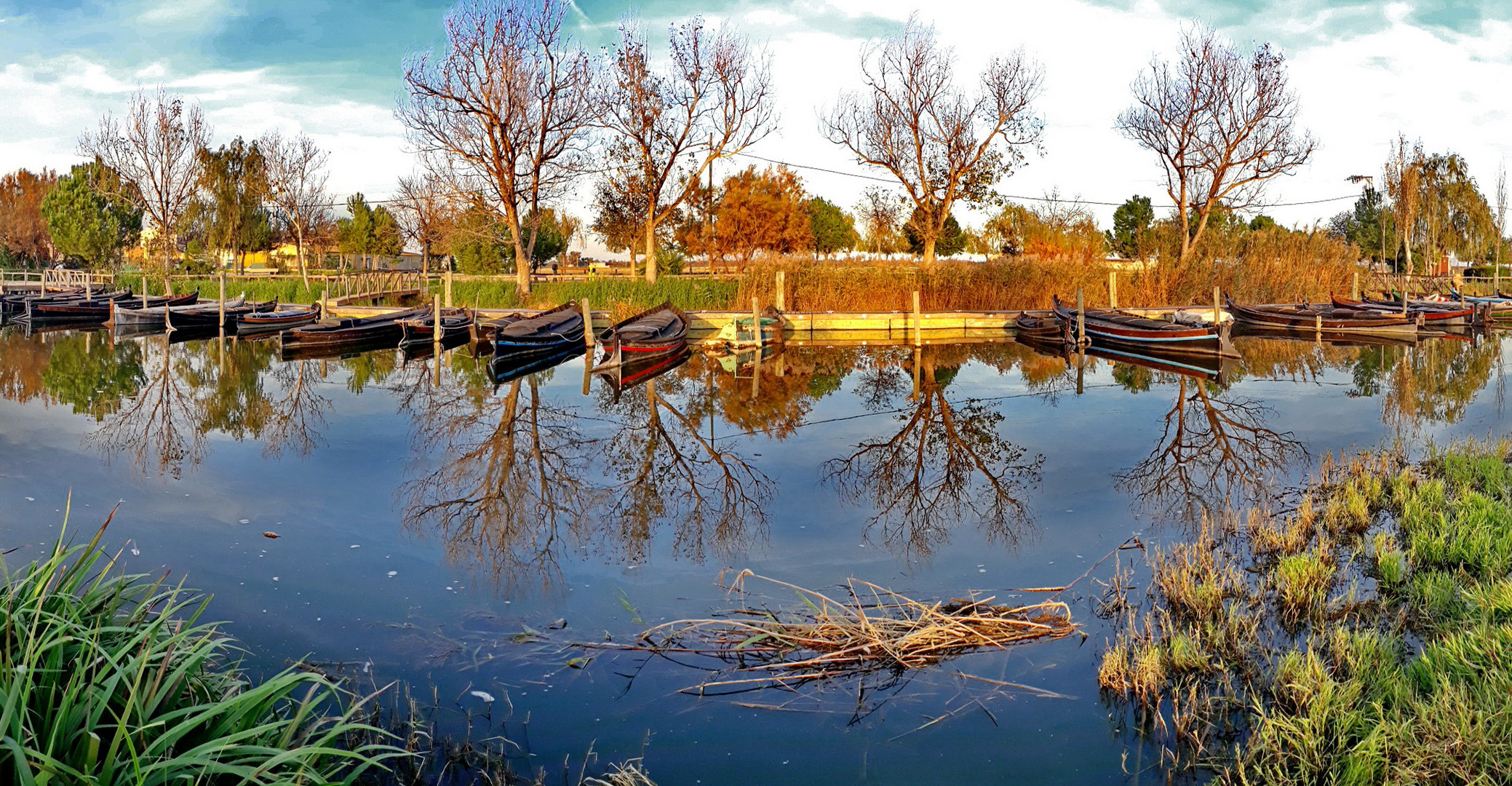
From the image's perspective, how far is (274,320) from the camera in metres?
31.1

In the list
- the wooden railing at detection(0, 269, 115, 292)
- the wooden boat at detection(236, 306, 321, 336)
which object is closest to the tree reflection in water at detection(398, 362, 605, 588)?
the wooden boat at detection(236, 306, 321, 336)

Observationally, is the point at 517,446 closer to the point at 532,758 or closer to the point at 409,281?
the point at 532,758

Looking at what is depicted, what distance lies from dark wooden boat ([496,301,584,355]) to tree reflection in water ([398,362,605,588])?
5.47 metres

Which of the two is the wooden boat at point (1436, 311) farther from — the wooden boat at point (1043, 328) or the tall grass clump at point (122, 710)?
the tall grass clump at point (122, 710)

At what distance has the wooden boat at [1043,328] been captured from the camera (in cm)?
2842

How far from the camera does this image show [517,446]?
13.0 meters

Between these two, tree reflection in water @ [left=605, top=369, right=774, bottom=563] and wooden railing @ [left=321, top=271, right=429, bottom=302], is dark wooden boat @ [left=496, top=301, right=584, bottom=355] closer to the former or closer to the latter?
tree reflection in water @ [left=605, top=369, right=774, bottom=563]

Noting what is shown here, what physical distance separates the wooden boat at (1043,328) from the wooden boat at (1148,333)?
0.86 m

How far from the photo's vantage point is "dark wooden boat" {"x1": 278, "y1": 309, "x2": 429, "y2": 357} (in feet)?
88.8

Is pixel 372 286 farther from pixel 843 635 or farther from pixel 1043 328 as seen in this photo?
pixel 843 635

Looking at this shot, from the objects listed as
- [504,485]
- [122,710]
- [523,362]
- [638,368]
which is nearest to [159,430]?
[504,485]

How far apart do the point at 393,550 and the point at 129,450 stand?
6655mm

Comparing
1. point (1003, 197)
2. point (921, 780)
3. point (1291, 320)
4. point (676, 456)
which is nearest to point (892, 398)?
point (676, 456)

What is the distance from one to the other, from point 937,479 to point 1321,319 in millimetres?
25937
